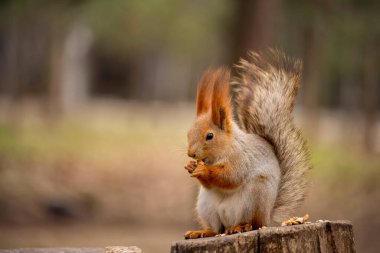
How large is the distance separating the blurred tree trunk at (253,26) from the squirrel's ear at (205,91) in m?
4.03

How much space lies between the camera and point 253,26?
7.15 metres

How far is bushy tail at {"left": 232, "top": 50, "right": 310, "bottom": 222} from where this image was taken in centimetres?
298

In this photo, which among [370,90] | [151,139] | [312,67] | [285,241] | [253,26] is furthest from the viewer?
[151,139]

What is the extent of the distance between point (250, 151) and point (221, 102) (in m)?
0.22

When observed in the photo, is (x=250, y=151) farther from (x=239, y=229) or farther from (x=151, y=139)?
(x=151, y=139)

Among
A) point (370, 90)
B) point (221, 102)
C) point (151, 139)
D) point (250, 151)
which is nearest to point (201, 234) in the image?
point (250, 151)

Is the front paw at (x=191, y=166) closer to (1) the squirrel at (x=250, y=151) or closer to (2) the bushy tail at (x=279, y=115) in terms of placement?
(1) the squirrel at (x=250, y=151)

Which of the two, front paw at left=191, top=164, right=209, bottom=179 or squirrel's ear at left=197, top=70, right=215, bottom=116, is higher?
squirrel's ear at left=197, top=70, right=215, bottom=116

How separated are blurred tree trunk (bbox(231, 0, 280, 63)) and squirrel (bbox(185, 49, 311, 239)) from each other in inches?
150

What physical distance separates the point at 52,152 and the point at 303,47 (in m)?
5.54

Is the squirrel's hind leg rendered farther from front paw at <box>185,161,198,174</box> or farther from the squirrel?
front paw at <box>185,161,198,174</box>

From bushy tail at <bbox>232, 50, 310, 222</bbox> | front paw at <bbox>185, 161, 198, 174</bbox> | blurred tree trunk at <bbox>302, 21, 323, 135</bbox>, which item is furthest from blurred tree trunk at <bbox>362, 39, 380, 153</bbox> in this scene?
front paw at <bbox>185, 161, 198, 174</bbox>

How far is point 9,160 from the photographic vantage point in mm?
11617

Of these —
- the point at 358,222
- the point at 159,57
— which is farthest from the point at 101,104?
the point at 358,222
